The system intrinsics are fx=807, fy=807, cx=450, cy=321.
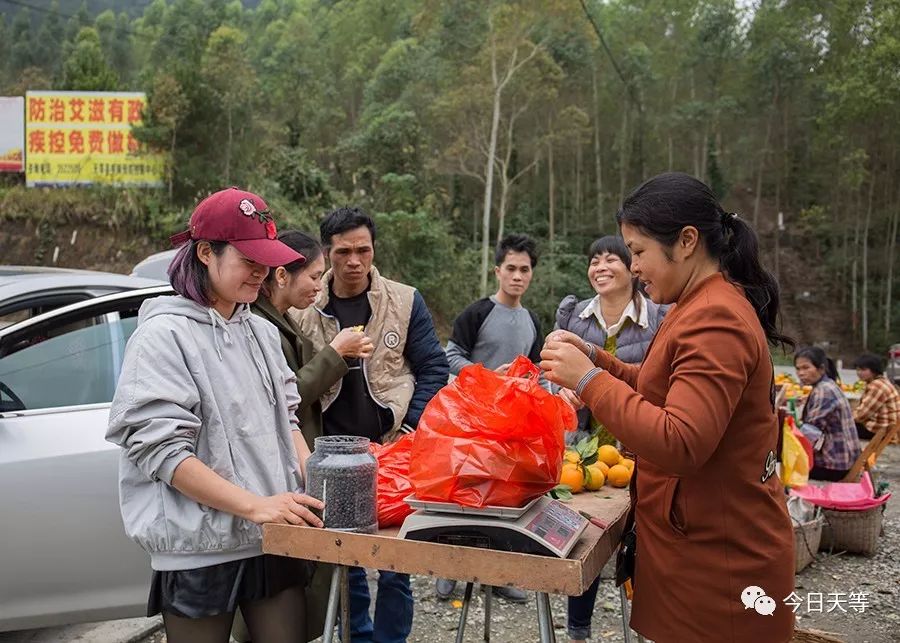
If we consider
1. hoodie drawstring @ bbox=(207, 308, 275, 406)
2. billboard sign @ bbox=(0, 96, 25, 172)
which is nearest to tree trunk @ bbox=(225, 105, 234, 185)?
billboard sign @ bbox=(0, 96, 25, 172)

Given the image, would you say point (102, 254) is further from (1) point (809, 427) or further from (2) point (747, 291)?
(2) point (747, 291)

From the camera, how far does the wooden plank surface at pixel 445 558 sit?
67.8 inches

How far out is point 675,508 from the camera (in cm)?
188

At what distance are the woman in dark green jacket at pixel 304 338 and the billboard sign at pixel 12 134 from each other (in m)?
19.8

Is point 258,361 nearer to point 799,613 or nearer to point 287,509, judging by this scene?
point 287,509

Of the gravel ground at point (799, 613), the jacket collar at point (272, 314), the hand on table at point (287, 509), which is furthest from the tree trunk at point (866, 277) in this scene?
the hand on table at point (287, 509)

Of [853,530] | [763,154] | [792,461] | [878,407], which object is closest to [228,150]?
[878,407]

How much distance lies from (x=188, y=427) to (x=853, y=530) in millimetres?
4811

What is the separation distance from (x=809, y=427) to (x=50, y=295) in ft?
17.0

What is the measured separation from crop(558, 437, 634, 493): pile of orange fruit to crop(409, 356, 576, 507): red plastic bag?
2.17 ft

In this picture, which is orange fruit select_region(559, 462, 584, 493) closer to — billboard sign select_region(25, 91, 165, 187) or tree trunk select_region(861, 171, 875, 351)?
billboard sign select_region(25, 91, 165, 187)

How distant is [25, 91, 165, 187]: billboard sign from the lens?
773 inches

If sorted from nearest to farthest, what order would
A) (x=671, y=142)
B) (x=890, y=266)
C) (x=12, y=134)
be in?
(x=12, y=134)
(x=890, y=266)
(x=671, y=142)

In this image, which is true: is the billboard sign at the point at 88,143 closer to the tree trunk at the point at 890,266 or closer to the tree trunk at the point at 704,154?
the tree trunk at the point at 704,154
